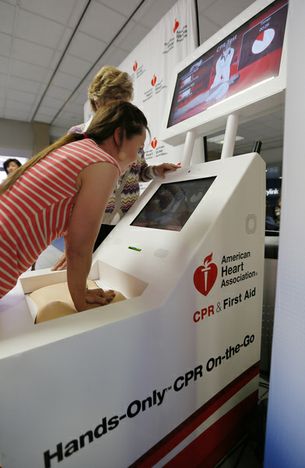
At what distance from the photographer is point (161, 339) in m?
0.70

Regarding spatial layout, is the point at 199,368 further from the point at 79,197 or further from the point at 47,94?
the point at 47,94

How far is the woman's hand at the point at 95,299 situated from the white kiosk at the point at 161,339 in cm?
10

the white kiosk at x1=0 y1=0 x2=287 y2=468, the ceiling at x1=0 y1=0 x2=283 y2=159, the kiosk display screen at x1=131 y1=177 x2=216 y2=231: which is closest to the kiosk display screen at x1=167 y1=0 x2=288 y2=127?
the white kiosk at x1=0 y1=0 x2=287 y2=468

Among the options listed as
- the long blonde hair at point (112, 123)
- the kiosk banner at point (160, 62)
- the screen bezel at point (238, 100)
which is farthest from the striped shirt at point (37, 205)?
the kiosk banner at point (160, 62)

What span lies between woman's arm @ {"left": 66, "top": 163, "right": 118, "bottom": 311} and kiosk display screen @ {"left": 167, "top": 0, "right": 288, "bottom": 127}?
664 mm

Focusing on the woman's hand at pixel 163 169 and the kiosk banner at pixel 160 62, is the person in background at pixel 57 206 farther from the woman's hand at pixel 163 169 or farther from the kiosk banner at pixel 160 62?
the kiosk banner at pixel 160 62

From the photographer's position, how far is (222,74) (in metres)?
1.09

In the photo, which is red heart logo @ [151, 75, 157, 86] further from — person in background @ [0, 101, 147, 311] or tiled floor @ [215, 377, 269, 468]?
tiled floor @ [215, 377, 269, 468]

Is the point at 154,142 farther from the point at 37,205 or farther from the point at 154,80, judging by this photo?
the point at 37,205

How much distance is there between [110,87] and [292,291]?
3.79 feet

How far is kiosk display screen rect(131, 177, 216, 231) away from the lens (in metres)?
0.98

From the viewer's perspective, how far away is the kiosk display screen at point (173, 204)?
0.98 m

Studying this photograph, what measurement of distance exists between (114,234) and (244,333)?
665 mm

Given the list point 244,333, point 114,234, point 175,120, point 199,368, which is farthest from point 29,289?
point 175,120
